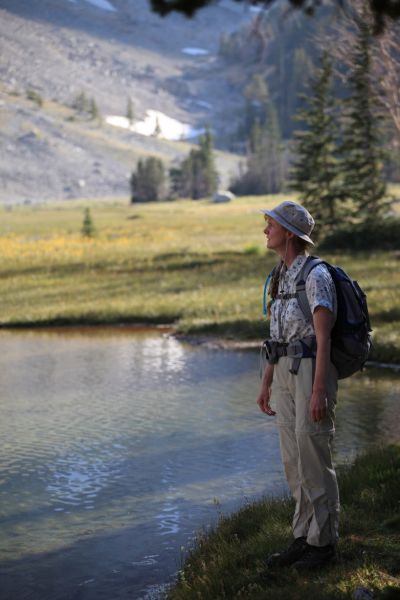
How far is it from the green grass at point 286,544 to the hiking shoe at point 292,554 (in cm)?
6

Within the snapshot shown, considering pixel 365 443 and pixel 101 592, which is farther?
pixel 365 443

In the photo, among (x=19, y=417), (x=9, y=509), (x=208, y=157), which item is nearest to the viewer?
(x=9, y=509)

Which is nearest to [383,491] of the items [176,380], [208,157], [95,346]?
[176,380]

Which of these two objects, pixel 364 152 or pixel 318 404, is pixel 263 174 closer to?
pixel 364 152

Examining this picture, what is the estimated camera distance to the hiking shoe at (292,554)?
6.17 metres

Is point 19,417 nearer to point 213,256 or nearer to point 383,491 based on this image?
point 383,491

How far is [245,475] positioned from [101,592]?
3474 mm

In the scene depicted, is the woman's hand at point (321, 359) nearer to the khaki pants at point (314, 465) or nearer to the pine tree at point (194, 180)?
the khaki pants at point (314, 465)

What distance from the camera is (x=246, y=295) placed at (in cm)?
2812

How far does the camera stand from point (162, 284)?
33562 mm

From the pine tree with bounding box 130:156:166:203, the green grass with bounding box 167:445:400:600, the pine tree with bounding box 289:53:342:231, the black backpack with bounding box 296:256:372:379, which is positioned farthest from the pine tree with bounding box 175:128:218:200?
the black backpack with bounding box 296:256:372:379

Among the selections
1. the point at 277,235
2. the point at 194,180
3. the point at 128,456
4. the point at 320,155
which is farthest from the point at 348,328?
the point at 194,180

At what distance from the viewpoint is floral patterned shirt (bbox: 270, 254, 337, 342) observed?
602 centimetres

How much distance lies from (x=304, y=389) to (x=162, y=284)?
27542mm
